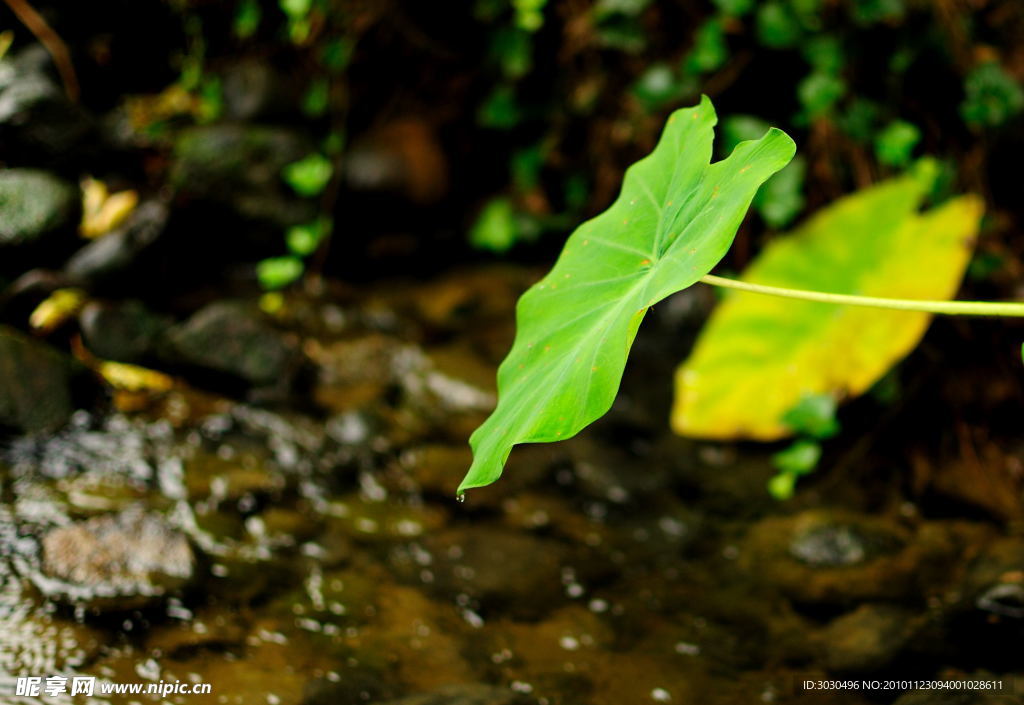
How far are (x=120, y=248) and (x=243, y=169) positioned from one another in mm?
527

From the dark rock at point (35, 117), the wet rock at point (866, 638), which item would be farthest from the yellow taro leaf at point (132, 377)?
the wet rock at point (866, 638)

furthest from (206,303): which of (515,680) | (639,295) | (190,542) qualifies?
(639,295)

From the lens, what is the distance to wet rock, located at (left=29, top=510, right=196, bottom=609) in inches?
54.8

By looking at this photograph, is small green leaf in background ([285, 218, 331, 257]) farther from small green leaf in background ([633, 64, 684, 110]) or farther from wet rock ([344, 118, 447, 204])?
small green leaf in background ([633, 64, 684, 110])

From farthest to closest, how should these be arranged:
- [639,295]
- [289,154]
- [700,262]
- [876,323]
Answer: [289,154], [876,323], [639,295], [700,262]

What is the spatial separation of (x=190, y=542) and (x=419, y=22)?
6.80 feet

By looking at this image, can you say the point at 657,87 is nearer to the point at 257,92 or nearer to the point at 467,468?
the point at 467,468

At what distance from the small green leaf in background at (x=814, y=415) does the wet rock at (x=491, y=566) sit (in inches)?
24.9

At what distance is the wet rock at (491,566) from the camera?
1.54 metres

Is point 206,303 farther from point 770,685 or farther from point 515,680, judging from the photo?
point 770,685

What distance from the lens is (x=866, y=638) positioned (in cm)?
136

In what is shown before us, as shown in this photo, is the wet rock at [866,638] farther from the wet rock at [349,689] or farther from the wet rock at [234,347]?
the wet rock at [234,347]

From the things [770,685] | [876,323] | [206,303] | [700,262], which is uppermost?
[206,303]

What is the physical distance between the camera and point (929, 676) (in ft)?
4.18
